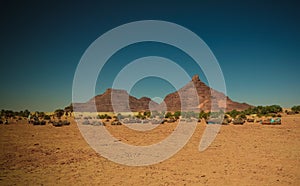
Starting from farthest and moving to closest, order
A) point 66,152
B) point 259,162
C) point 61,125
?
1. point 61,125
2. point 66,152
3. point 259,162

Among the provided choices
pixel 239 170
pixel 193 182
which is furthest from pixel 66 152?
pixel 239 170

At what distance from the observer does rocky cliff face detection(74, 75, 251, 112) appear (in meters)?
120

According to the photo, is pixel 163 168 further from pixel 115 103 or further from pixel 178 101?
pixel 178 101

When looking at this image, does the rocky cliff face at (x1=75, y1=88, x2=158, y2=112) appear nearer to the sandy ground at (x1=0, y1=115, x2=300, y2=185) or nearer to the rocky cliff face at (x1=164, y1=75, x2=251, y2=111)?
the rocky cliff face at (x1=164, y1=75, x2=251, y2=111)

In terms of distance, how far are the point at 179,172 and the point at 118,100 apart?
11827 centimetres

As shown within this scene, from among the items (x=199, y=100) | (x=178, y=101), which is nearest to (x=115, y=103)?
(x=178, y=101)

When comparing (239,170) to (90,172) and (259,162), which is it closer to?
(259,162)

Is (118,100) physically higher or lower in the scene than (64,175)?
higher

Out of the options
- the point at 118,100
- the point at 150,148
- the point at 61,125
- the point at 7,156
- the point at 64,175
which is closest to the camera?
the point at 64,175

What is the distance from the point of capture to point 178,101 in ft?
452

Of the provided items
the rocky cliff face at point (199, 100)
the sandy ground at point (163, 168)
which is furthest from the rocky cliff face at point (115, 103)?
the sandy ground at point (163, 168)

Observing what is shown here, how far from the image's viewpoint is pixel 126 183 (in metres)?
7.84

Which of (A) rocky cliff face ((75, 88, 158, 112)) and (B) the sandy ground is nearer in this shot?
(B) the sandy ground

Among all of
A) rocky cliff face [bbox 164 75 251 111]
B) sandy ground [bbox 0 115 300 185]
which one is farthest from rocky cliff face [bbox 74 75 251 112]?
sandy ground [bbox 0 115 300 185]
